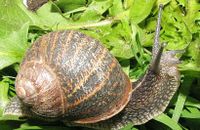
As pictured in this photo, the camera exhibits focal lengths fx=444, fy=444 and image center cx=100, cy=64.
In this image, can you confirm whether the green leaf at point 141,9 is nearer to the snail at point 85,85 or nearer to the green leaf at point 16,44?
the snail at point 85,85

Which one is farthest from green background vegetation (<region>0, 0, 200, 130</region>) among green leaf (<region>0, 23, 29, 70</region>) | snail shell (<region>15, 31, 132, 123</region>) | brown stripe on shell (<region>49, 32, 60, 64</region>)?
brown stripe on shell (<region>49, 32, 60, 64</region>)

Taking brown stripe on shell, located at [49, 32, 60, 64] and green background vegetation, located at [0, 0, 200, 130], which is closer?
brown stripe on shell, located at [49, 32, 60, 64]

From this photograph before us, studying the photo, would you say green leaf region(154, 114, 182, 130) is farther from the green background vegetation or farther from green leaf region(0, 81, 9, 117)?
green leaf region(0, 81, 9, 117)

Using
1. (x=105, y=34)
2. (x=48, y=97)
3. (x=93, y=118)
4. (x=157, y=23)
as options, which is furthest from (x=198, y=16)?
(x=48, y=97)

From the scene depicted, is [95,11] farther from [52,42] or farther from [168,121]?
[168,121]

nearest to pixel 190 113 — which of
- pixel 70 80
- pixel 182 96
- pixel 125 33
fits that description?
pixel 182 96

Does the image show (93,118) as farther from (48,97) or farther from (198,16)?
(198,16)

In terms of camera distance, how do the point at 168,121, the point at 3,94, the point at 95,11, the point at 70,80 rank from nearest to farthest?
the point at 70,80, the point at 168,121, the point at 3,94, the point at 95,11
